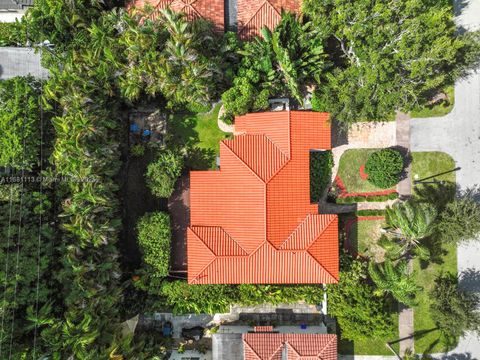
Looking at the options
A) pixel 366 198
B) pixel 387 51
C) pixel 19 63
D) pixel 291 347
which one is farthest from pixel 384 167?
A: pixel 19 63

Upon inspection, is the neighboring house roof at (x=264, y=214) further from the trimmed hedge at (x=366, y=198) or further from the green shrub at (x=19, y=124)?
Answer: the green shrub at (x=19, y=124)

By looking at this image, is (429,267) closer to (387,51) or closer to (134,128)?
(387,51)

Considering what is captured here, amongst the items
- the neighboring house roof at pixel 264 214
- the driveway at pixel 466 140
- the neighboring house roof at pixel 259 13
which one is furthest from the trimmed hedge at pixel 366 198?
the neighboring house roof at pixel 259 13

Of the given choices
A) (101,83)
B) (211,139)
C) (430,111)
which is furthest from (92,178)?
(430,111)

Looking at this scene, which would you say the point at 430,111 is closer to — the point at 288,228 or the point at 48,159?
the point at 288,228

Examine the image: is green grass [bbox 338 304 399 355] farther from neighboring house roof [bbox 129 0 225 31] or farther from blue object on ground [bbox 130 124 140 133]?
neighboring house roof [bbox 129 0 225 31]

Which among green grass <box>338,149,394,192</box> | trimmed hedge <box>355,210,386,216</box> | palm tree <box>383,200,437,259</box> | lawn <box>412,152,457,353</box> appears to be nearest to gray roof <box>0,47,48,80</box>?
green grass <box>338,149,394,192</box>
